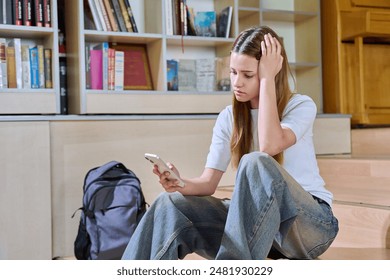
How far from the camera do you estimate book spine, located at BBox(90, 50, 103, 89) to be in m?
2.80

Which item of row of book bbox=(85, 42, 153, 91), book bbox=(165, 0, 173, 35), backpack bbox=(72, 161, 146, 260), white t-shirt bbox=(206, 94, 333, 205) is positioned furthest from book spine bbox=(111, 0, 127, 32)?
white t-shirt bbox=(206, 94, 333, 205)

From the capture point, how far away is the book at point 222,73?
10.2ft

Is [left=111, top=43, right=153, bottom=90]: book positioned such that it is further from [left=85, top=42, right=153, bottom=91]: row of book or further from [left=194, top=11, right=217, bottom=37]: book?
[left=194, top=11, right=217, bottom=37]: book

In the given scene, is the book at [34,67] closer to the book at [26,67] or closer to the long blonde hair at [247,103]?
the book at [26,67]

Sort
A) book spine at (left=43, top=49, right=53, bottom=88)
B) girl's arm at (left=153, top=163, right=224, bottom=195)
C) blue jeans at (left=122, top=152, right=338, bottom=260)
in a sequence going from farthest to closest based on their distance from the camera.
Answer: book spine at (left=43, top=49, right=53, bottom=88) < girl's arm at (left=153, top=163, right=224, bottom=195) < blue jeans at (left=122, top=152, right=338, bottom=260)

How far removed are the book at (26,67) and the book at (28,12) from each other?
110 millimetres

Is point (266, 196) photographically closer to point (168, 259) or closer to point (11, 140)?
point (168, 259)

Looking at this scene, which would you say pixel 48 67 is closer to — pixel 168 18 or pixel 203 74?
pixel 168 18

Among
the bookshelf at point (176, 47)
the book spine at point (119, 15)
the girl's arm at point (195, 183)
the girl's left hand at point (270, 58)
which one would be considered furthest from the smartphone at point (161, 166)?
the book spine at point (119, 15)

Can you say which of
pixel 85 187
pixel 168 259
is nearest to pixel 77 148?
pixel 85 187

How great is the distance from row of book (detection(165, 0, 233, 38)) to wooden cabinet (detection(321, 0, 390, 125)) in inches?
27.6

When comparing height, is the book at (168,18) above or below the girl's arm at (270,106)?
above

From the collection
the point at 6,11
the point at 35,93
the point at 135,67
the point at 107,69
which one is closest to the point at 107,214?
the point at 35,93

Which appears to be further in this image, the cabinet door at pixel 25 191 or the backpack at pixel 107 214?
the cabinet door at pixel 25 191
